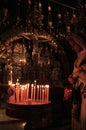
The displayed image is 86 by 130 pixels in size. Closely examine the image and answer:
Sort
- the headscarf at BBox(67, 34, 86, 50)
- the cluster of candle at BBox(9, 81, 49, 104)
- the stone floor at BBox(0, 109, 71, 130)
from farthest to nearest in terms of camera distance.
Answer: the cluster of candle at BBox(9, 81, 49, 104) → the headscarf at BBox(67, 34, 86, 50) → the stone floor at BBox(0, 109, 71, 130)

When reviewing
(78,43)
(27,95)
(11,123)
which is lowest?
(11,123)

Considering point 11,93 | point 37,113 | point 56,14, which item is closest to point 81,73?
point 37,113

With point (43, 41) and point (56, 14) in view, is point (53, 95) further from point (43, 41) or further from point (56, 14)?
point (56, 14)

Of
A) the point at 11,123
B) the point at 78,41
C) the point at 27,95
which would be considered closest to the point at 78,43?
the point at 78,41

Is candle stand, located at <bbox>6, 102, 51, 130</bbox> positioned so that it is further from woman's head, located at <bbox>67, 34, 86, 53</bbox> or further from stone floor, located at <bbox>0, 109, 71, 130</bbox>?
woman's head, located at <bbox>67, 34, 86, 53</bbox>

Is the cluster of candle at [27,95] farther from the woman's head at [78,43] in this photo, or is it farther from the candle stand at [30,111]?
the woman's head at [78,43]

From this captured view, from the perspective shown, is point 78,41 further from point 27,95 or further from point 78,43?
point 27,95

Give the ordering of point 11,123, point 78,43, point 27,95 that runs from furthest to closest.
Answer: point 27,95, point 78,43, point 11,123

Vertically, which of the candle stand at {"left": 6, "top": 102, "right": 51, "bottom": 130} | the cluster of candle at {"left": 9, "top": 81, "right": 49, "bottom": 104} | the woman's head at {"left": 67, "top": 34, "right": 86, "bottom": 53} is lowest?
the candle stand at {"left": 6, "top": 102, "right": 51, "bottom": 130}

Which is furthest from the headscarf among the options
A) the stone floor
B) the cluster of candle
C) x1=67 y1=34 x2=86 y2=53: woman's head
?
the stone floor

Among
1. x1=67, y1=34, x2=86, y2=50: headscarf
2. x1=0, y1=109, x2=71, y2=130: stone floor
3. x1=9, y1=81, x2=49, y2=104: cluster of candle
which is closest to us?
x1=0, y1=109, x2=71, y2=130: stone floor

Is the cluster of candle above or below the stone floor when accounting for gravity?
above

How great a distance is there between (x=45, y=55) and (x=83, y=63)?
50.4 inches

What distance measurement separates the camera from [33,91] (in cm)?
382
